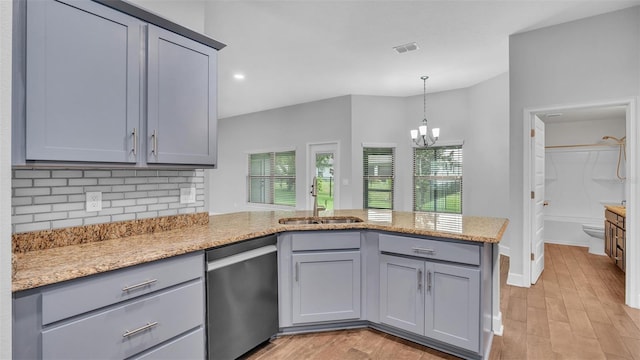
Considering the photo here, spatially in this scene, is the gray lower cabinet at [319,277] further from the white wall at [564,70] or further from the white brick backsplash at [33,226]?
the white wall at [564,70]

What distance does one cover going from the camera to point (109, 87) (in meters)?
1.65

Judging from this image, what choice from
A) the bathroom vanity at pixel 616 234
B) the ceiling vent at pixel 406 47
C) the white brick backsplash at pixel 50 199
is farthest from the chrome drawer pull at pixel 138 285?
the bathroom vanity at pixel 616 234

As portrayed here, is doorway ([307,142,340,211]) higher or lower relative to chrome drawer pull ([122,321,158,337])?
higher

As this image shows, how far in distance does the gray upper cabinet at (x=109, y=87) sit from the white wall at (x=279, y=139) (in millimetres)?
4121

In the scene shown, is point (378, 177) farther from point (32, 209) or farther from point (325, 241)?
point (32, 209)

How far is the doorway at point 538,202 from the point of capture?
297 centimetres

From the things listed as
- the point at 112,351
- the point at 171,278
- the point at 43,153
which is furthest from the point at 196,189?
the point at 112,351

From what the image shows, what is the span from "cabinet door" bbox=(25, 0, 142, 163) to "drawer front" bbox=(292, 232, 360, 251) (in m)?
1.26

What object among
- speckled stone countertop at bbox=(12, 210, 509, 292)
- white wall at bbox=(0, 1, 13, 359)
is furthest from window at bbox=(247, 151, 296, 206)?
white wall at bbox=(0, 1, 13, 359)

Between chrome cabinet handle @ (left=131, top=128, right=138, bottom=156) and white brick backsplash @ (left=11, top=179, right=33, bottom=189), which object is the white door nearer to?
chrome cabinet handle @ (left=131, top=128, right=138, bottom=156)

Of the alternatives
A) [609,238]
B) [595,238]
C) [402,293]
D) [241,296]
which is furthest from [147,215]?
[595,238]

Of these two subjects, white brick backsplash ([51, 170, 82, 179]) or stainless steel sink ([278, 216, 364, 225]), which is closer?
white brick backsplash ([51, 170, 82, 179])

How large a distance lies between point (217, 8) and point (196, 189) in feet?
6.08

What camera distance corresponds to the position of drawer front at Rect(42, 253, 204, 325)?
1253 mm
